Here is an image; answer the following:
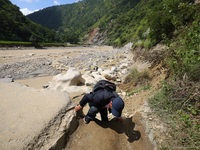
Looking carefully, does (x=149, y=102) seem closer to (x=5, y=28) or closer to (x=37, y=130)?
(x=37, y=130)

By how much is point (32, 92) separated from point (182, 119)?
344 centimetres

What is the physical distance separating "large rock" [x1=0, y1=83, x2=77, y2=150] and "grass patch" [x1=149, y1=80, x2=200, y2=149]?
Answer: 1774mm

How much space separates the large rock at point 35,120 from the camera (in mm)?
1495

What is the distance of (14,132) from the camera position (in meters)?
1.56

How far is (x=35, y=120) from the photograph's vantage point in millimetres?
1785

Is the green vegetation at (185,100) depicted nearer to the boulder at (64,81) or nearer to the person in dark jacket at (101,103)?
the person in dark jacket at (101,103)

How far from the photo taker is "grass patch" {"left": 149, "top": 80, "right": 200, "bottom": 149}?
4.91ft

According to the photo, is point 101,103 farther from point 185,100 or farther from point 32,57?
point 32,57

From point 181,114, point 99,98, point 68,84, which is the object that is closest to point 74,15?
point 68,84

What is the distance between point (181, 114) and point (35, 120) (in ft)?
8.63

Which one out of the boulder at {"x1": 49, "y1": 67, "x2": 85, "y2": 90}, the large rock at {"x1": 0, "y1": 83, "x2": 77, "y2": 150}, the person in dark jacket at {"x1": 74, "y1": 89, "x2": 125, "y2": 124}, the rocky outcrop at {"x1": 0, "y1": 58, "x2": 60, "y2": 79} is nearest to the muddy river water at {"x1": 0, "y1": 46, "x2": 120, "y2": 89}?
the rocky outcrop at {"x1": 0, "y1": 58, "x2": 60, "y2": 79}

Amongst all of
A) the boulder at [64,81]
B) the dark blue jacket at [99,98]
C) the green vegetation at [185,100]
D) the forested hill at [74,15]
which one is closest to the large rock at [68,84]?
the boulder at [64,81]

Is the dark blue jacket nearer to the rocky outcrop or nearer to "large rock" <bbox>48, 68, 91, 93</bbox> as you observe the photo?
"large rock" <bbox>48, 68, 91, 93</bbox>

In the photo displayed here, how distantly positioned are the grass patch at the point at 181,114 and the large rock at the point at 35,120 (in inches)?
69.9
